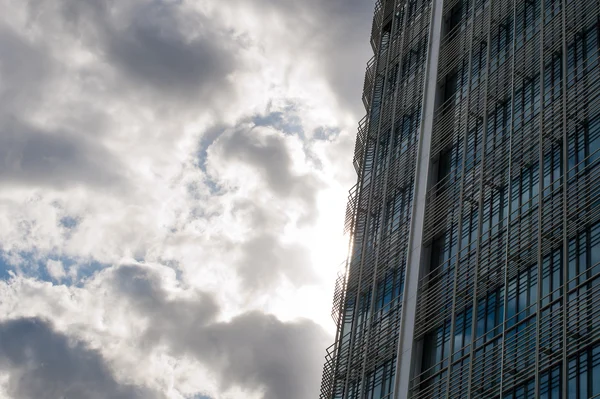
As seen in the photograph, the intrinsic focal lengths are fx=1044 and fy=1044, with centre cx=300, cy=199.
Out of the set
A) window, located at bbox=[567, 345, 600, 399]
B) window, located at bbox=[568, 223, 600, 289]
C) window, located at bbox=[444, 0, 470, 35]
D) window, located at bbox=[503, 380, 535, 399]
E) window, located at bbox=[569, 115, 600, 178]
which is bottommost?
window, located at bbox=[567, 345, 600, 399]

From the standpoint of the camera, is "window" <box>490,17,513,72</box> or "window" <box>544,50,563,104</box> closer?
"window" <box>544,50,563,104</box>

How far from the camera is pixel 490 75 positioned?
60344mm

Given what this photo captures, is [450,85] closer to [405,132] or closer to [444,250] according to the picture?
[405,132]

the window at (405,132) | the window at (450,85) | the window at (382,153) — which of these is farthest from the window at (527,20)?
the window at (382,153)

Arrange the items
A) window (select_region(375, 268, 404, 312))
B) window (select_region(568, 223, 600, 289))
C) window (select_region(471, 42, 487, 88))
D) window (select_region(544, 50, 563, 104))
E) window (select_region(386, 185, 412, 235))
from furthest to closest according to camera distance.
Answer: window (select_region(386, 185, 412, 235)) → window (select_region(471, 42, 487, 88)) → window (select_region(375, 268, 404, 312)) → window (select_region(544, 50, 563, 104)) → window (select_region(568, 223, 600, 289))

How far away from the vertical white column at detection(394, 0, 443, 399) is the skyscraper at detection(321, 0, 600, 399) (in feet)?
0.33

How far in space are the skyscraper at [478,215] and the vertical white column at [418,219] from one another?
102 mm

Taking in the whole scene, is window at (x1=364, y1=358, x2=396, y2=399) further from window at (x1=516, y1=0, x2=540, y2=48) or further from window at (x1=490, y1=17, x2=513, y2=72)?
window at (x1=516, y1=0, x2=540, y2=48)

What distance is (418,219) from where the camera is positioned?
62.6 meters

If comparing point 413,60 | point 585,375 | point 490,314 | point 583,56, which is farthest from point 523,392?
point 413,60

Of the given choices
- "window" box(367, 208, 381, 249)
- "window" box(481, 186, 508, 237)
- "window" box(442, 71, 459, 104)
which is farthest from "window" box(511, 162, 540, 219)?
"window" box(367, 208, 381, 249)

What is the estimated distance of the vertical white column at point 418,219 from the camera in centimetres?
5681

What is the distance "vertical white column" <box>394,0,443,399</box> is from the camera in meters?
56.8

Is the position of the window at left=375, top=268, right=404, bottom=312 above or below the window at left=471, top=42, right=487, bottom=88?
below
